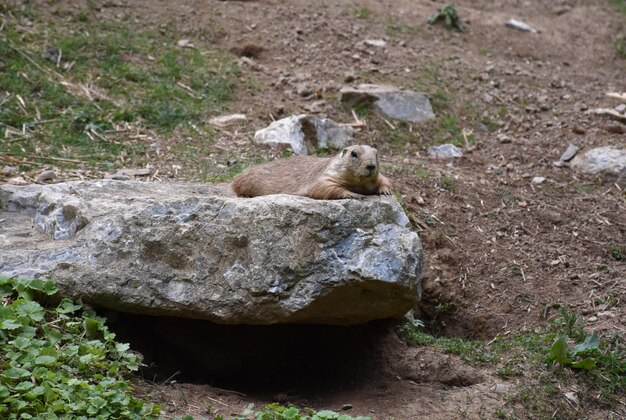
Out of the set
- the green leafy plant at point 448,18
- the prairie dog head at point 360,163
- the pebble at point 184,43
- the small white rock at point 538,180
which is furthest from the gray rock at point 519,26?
the prairie dog head at point 360,163

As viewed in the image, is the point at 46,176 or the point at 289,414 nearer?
the point at 289,414

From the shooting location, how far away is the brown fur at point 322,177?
6238mm

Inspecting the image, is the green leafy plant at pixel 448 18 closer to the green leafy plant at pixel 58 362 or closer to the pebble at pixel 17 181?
the pebble at pixel 17 181

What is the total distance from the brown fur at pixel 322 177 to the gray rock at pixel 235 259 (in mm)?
369

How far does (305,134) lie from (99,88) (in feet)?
9.03

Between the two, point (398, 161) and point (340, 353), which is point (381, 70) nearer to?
point (398, 161)

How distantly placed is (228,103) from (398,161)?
2411 mm

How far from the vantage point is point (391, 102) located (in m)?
10.3

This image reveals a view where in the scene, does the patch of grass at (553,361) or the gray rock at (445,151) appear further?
the gray rock at (445,151)

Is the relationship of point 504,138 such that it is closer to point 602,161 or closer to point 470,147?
point 470,147

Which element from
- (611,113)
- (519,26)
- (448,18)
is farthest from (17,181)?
(519,26)

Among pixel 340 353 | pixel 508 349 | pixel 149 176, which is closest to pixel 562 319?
pixel 508 349

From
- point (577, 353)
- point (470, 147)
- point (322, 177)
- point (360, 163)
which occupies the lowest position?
point (470, 147)

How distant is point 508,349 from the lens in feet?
21.9
